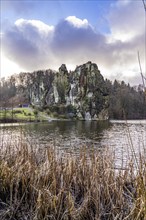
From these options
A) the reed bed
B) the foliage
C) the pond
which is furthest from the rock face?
the reed bed

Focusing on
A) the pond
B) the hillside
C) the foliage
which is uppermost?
the hillside

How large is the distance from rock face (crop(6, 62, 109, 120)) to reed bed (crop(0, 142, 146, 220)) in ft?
280

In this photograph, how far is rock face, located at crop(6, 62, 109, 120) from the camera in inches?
3799

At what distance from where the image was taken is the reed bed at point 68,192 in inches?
167

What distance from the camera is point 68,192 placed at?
4.43 m

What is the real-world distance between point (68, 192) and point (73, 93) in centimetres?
9819

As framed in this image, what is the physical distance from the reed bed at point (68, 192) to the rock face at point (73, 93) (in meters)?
85.2

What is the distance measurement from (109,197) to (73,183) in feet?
4.22

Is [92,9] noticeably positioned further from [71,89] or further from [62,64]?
[62,64]

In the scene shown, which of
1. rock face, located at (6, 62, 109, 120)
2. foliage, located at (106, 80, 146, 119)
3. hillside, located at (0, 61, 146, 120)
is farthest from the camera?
rock face, located at (6, 62, 109, 120)

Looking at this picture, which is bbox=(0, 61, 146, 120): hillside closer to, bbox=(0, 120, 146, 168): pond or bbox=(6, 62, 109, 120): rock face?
bbox=(6, 62, 109, 120): rock face

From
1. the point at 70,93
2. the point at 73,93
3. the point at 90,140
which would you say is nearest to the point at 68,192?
the point at 90,140

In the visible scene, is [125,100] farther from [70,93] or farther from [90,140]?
[70,93]

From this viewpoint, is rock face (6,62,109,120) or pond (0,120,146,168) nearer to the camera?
pond (0,120,146,168)
